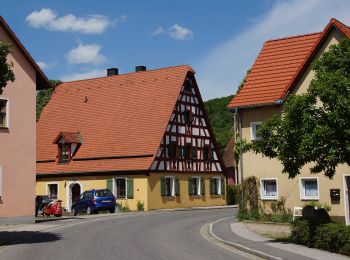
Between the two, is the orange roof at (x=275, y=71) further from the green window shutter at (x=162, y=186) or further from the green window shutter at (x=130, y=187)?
the green window shutter at (x=162, y=186)

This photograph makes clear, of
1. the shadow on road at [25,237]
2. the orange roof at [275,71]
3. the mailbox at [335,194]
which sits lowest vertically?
the shadow on road at [25,237]

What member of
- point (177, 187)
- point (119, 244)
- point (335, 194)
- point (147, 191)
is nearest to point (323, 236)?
point (119, 244)

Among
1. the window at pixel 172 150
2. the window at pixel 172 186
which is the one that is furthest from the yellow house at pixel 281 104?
the window at pixel 172 186

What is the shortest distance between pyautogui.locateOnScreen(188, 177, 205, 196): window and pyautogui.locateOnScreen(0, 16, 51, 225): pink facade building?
2038cm

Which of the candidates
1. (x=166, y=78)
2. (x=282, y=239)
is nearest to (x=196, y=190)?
(x=166, y=78)

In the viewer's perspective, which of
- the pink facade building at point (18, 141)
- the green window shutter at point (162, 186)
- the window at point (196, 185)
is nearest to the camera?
the pink facade building at point (18, 141)

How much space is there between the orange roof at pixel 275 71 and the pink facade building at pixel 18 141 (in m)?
10.3

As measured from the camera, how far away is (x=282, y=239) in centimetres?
1870

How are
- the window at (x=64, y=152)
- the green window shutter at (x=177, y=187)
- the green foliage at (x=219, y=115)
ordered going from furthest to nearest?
the green foliage at (x=219, y=115) → the window at (x=64, y=152) → the green window shutter at (x=177, y=187)

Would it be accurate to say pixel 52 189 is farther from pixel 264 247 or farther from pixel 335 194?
pixel 264 247

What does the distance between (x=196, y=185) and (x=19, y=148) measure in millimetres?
22291

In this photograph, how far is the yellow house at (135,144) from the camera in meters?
43.2

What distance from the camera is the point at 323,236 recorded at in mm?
15734

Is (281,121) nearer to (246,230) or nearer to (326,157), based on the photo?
(326,157)
